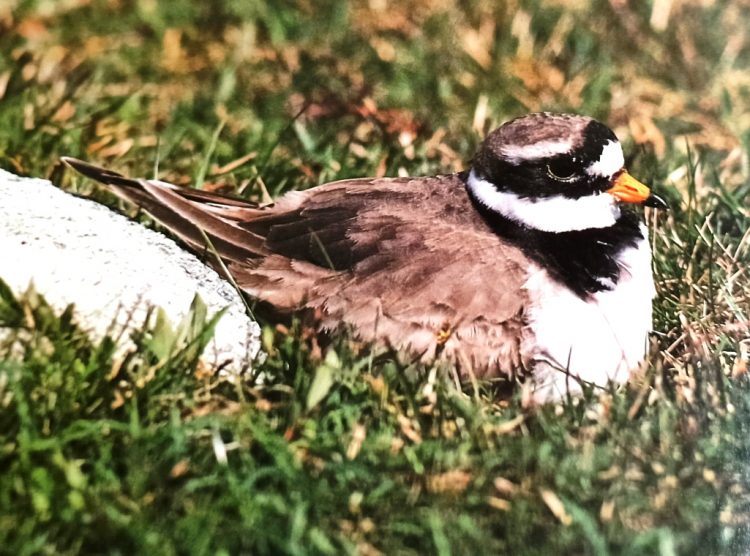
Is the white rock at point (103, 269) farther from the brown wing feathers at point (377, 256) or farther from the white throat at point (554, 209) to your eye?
the white throat at point (554, 209)

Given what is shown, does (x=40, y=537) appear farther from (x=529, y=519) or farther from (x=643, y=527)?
(x=643, y=527)

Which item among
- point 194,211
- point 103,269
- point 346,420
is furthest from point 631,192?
point 103,269

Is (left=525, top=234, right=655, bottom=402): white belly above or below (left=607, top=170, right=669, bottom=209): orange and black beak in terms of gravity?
below

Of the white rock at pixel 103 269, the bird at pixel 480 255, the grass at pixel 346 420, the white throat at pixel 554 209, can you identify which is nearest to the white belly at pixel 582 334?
the bird at pixel 480 255

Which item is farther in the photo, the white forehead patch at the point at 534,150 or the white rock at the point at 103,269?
the white forehead patch at the point at 534,150

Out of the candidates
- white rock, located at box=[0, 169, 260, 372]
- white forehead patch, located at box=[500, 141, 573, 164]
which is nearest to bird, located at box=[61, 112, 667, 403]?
white forehead patch, located at box=[500, 141, 573, 164]

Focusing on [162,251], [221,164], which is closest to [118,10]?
[221,164]

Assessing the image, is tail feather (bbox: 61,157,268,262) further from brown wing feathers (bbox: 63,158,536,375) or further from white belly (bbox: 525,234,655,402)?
white belly (bbox: 525,234,655,402)

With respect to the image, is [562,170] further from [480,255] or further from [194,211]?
[194,211]
